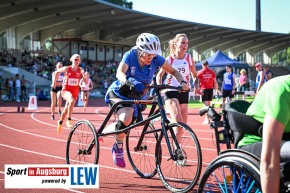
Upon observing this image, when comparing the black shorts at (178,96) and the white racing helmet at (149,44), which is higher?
the white racing helmet at (149,44)

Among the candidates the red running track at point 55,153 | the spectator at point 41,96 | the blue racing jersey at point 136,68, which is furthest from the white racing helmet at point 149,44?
the spectator at point 41,96

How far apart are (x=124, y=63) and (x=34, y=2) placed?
35.9m

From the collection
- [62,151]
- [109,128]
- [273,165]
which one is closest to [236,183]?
[273,165]

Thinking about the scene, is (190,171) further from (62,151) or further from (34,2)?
(34,2)

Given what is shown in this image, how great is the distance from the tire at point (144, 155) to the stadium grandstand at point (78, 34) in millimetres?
27222

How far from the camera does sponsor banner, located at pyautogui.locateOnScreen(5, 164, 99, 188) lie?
210 inches

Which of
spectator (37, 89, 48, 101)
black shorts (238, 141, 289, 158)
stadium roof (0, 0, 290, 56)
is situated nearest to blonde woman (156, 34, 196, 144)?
black shorts (238, 141, 289, 158)

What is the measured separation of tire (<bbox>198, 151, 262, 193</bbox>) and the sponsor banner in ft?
7.04

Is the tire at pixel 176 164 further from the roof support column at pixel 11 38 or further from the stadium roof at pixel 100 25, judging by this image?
the roof support column at pixel 11 38

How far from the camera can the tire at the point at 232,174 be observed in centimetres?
300

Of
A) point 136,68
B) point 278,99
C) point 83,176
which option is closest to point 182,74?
point 136,68

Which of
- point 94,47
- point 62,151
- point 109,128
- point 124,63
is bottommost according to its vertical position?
point 62,151

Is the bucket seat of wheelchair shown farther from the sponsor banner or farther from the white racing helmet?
the sponsor banner

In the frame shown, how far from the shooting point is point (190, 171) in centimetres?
595
